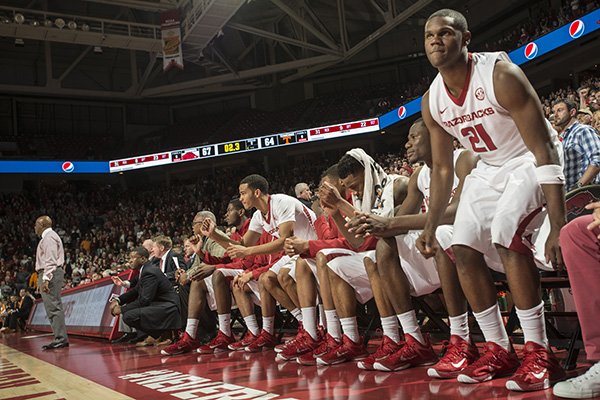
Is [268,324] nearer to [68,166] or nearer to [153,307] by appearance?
[153,307]

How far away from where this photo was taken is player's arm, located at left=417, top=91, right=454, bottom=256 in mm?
2719

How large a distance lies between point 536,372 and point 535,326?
0.61ft

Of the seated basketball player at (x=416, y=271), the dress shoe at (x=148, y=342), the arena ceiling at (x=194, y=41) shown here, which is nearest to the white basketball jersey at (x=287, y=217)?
the seated basketball player at (x=416, y=271)

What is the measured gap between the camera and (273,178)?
2311cm

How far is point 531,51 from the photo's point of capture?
539 inches

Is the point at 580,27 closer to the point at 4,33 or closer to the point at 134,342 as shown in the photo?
the point at 134,342

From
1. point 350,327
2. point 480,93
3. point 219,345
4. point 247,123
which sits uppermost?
point 247,123

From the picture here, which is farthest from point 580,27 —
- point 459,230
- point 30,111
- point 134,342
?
point 30,111

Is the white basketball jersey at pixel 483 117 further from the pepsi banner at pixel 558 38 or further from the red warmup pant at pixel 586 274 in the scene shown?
the pepsi banner at pixel 558 38

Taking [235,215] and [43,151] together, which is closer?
[235,215]

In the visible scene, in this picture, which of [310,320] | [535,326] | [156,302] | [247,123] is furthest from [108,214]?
[535,326]

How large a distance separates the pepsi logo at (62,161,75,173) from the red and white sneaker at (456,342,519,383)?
2302 cm

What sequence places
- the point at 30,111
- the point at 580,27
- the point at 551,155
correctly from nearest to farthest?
the point at 551,155, the point at 580,27, the point at 30,111

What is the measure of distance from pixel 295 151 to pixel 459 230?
71.4 feet
